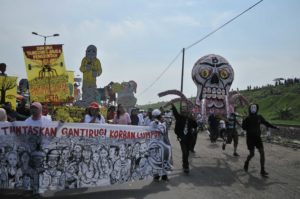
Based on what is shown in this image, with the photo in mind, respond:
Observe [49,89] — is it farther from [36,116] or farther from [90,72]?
[36,116]

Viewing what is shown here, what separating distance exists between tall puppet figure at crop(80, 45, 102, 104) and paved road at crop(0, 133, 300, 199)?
4367 mm

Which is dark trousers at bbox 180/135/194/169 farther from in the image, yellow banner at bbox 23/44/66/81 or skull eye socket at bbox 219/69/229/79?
skull eye socket at bbox 219/69/229/79

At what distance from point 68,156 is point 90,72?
350 inches

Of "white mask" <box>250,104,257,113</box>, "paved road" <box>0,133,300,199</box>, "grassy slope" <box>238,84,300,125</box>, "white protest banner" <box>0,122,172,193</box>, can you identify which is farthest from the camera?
"grassy slope" <box>238,84,300,125</box>

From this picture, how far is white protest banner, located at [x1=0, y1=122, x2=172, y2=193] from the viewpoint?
27.8 feet

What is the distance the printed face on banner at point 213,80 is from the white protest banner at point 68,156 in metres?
6.92

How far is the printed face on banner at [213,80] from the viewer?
16828 millimetres

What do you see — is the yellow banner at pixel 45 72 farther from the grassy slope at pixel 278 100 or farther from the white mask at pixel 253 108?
the grassy slope at pixel 278 100

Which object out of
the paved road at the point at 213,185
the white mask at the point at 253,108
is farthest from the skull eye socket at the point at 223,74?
the white mask at the point at 253,108

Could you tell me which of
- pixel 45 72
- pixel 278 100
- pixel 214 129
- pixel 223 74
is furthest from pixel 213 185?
pixel 278 100

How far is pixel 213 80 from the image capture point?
17047 millimetres

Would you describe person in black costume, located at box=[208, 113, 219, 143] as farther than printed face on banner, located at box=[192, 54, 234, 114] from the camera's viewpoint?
Yes

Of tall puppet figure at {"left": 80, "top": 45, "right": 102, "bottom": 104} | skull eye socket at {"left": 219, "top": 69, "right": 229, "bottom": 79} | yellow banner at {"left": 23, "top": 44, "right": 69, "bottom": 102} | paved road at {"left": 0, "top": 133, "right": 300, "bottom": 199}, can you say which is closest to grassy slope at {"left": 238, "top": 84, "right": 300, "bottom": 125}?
skull eye socket at {"left": 219, "top": 69, "right": 229, "bottom": 79}

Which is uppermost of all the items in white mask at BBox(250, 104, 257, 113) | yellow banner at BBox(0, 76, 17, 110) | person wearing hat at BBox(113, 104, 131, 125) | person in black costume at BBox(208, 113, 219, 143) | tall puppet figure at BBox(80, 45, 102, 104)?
tall puppet figure at BBox(80, 45, 102, 104)
